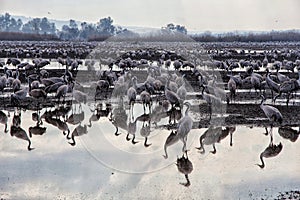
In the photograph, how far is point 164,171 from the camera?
9.48 metres

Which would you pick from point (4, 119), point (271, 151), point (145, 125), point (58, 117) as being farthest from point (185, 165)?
point (4, 119)

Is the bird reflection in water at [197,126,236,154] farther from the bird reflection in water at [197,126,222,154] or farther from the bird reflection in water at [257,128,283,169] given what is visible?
the bird reflection in water at [257,128,283,169]

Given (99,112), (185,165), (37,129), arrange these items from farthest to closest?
(99,112) < (37,129) < (185,165)

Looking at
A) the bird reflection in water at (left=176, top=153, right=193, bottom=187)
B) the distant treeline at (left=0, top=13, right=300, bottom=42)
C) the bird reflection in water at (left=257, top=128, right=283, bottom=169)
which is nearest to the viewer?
the bird reflection in water at (left=176, top=153, right=193, bottom=187)

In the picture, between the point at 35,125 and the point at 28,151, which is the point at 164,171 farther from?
the point at 35,125

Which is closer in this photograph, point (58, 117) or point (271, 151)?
point (271, 151)

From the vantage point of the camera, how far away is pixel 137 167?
387 inches

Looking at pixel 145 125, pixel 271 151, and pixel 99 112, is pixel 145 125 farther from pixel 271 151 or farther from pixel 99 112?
pixel 271 151

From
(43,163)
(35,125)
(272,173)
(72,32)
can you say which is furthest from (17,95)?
(72,32)

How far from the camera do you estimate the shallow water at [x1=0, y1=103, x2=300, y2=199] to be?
8211 millimetres

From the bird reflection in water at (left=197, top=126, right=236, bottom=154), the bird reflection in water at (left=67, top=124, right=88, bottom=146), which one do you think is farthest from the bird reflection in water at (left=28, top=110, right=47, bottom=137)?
the bird reflection in water at (left=197, top=126, right=236, bottom=154)

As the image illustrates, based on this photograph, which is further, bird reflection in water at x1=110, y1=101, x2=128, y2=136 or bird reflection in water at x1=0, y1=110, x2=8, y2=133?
bird reflection in water at x1=110, y1=101, x2=128, y2=136

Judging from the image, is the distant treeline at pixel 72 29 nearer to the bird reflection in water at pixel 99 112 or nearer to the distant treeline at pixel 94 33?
the distant treeline at pixel 94 33

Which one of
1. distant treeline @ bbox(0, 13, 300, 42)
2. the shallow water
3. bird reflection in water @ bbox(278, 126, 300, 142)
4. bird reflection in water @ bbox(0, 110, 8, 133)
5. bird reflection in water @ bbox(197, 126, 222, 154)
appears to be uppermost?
distant treeline @ bbox(0, 13, 300, 42)
